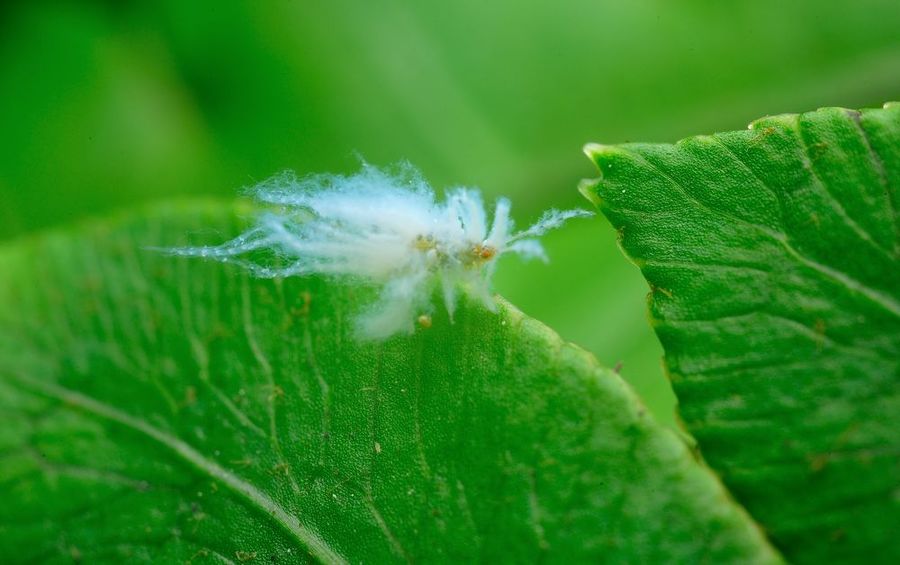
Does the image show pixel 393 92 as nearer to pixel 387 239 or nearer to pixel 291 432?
pixel 387 239

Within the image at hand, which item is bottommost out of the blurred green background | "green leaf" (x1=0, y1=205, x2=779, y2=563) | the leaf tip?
"green leaf" (x1=0, y1=205, x2=779, y2=563)

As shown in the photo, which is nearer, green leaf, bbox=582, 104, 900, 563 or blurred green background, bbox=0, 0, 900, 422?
green leaf, bbox=582, 104, 900, 563

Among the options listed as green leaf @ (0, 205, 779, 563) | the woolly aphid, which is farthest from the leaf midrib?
the woolly aphid

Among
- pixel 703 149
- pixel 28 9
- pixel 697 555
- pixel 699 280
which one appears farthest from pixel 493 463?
pixel 28 9

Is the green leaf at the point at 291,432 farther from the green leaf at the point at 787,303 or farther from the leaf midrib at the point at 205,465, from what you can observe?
the green leaf at the point at 787,303

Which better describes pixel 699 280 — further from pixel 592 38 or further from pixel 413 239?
pixel 592 38

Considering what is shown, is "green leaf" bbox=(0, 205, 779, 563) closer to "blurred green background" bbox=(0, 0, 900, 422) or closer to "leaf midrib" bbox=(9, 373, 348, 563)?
"leaf midrib" bbox=(9, 373, 348, 563)

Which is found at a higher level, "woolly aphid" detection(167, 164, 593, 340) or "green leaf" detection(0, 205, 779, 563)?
"woolly aphid" detection(167, 164, 593, 340)

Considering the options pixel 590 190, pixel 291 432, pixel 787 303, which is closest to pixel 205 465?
pixel 291 432
